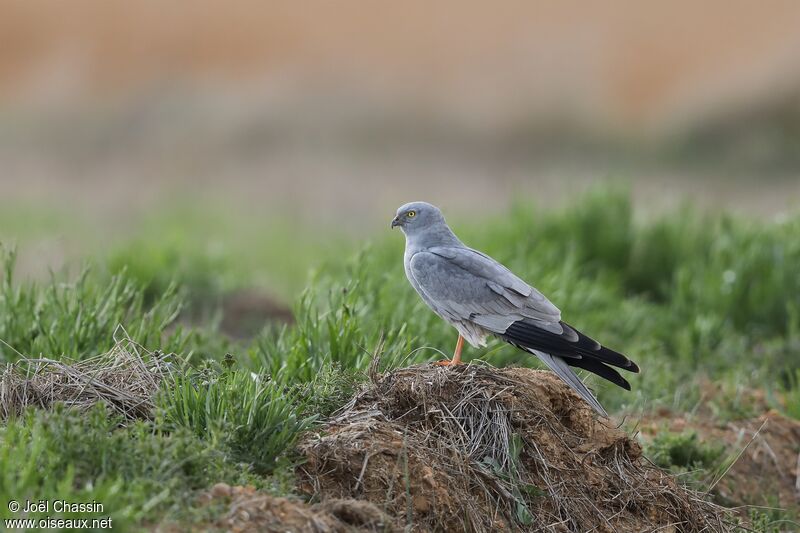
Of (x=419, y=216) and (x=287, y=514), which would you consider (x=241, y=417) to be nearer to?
(x=287, y=514)

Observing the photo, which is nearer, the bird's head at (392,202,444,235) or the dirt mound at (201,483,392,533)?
the dirt mound at (201,483,392,533)

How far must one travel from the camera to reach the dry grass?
396cm

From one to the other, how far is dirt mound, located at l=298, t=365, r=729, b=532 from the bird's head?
0.97m

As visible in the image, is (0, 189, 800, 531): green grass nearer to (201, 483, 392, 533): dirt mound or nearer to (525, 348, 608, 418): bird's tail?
(201, 483, 392, 533): dirt mound

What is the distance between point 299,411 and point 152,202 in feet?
39.5

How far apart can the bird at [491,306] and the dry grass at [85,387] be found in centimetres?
133

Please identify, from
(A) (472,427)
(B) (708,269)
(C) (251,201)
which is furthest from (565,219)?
(C) (251,201)

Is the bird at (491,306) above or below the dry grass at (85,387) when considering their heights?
above

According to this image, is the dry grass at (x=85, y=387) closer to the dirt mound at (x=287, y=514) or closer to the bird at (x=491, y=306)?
the dirt mound at (x=287, y=514)

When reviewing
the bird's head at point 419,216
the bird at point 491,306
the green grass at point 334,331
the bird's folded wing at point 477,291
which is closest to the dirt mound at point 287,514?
the green grass at point 334,331

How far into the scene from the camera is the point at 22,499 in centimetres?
321

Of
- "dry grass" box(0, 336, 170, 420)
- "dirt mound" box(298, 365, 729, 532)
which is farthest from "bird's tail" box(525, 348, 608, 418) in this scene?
"dry grass" box(0, 336, 170, 420)

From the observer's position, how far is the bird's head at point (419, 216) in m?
5.13

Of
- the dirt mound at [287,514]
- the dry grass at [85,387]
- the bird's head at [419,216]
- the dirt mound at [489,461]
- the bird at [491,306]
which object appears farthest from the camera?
the bird's head at [419,216]
